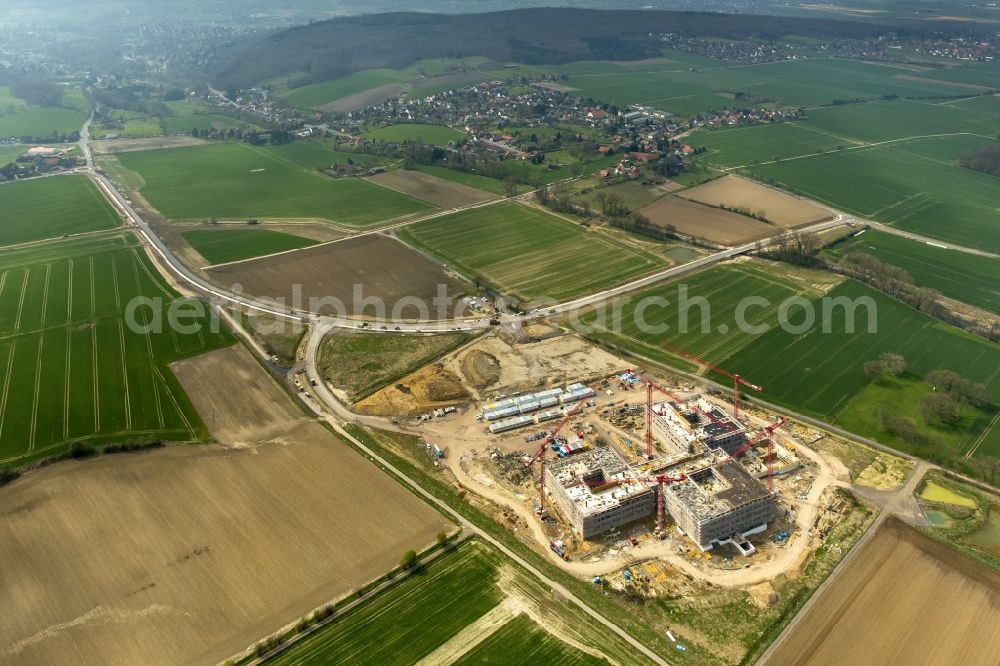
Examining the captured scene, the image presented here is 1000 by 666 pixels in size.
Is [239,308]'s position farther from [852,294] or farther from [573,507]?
[852,294]

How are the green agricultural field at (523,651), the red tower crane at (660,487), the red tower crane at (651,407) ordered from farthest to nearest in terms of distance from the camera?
the red tower crane at (651,407) < the red tower crane at (660,487) < the green agricultural field at (523,651)

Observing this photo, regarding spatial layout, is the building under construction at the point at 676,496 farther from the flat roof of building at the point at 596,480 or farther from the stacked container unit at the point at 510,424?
the stacked container unit at the point at 510,424

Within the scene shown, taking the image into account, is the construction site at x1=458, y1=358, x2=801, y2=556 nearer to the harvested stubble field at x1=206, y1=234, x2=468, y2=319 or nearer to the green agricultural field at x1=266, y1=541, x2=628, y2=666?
the green agricultural field at x1=266, y1=541, x2=628, y2=666

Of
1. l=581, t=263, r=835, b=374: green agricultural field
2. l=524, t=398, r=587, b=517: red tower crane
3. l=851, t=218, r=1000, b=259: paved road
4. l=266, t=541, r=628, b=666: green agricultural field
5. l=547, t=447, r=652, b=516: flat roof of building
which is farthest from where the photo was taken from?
l=851, t=218, r=1000, b=259: paved road

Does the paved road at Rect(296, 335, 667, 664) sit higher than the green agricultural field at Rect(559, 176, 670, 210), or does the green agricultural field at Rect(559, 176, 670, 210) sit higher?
the green agricultural field at Rect(559, 176, 670, 210)

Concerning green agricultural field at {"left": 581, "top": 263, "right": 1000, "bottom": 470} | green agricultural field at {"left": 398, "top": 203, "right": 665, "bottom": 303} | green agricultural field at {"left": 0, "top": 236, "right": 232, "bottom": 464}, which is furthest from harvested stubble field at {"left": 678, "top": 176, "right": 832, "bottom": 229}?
green agricultural field at {"left": 0, "top": 236, "right": 232, "bottom": 464}

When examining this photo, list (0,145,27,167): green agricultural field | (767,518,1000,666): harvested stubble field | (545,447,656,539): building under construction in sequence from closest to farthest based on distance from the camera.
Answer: (767,518,1000,666): harvested stubble field < (545,447,656,539): building under construction < (0,145,27,167): green agricultural field

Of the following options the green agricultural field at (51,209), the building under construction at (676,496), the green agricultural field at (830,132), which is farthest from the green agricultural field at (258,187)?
the green agricultural field at (830,132)
